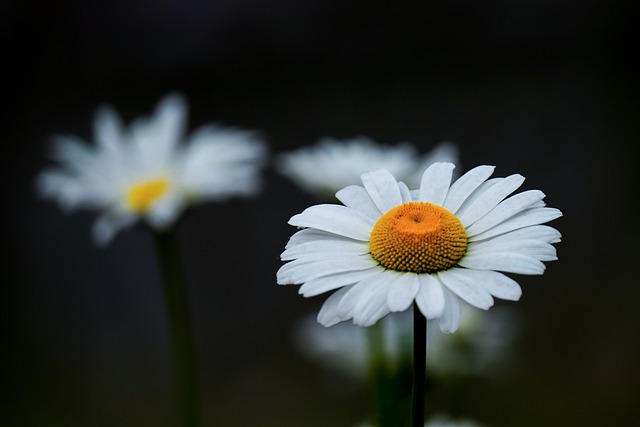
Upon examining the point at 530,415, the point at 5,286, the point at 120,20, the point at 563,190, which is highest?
the point at 120,20

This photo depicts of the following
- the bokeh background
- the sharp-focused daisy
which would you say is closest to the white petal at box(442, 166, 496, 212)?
the sharp-focused daisy

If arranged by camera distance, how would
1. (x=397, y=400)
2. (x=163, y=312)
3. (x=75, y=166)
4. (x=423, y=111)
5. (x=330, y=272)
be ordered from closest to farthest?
(x=330, y=272), (x=397, y=400), (x=75, y=166), (x=163, y=312), (x=423, y=111)

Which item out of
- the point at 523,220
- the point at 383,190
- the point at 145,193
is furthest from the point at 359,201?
the point at 145,193

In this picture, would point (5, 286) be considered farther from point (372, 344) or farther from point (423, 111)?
point (372, 344)

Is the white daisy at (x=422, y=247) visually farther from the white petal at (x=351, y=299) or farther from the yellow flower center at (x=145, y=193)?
the yellow flower center at (x=145, y=193)

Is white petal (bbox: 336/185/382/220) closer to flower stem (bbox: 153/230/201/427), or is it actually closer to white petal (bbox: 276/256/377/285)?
white petal (bbox: 276/256/377/285)

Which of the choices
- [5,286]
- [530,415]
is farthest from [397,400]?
[5,286]
